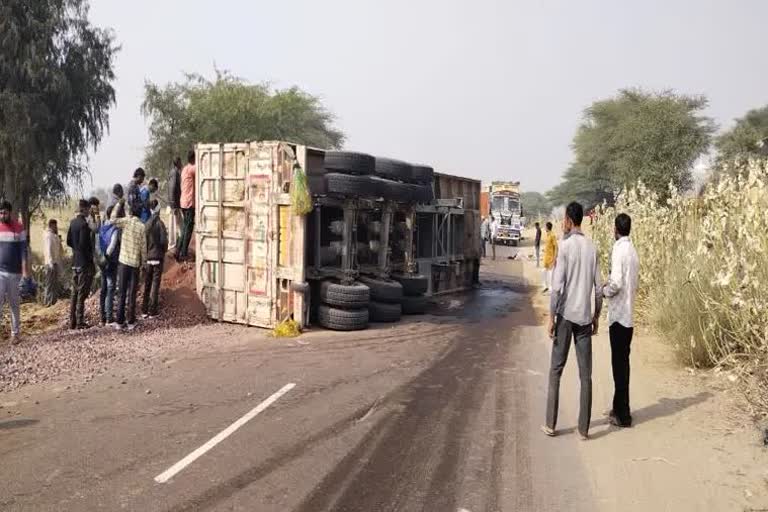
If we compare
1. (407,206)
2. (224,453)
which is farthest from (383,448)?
(407,206)

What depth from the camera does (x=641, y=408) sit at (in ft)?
21.5

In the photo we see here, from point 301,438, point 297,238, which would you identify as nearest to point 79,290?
point 297,238

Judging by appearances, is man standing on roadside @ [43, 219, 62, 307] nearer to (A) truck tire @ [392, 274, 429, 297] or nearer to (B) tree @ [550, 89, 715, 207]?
(A) truck tire @ [392, 274, 429, 297]

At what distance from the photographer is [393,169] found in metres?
12.5

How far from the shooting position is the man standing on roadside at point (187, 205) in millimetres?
12109

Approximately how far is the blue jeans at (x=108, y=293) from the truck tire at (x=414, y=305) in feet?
17.7

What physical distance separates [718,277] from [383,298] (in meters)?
6.40

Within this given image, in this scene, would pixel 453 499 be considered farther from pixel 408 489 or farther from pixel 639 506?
pixel 639 506

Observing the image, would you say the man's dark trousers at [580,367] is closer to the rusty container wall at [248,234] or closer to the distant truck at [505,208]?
the rusty container wall at [248,234]

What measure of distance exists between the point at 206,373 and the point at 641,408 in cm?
502

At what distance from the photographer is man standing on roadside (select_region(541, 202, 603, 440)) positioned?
560 centimetres

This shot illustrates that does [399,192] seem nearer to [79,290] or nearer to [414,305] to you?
[414,305]

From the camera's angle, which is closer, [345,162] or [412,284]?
[345,162]

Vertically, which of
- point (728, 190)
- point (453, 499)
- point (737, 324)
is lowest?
point (453, 499)
